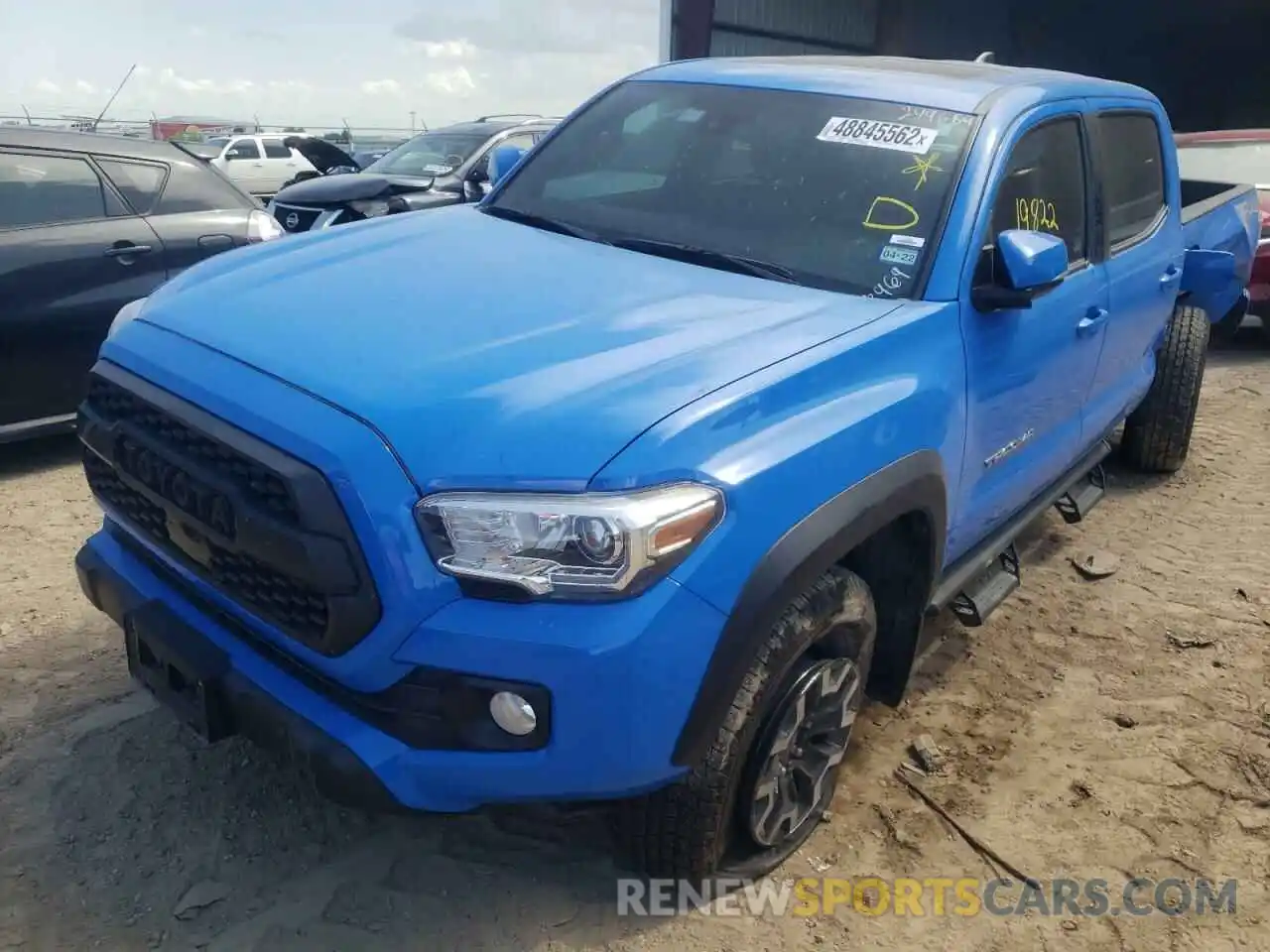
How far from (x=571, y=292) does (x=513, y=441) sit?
2.36 ft

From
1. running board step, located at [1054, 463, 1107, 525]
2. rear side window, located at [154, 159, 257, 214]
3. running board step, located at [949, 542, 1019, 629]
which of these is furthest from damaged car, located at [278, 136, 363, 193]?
running board step, located at [949, 542, 1019, 629]

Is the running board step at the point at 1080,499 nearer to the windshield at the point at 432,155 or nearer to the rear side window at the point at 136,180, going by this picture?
the rear side window at the point at 136,180

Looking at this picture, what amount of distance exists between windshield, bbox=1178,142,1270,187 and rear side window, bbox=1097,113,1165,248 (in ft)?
15.2

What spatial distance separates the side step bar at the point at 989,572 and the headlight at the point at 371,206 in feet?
18.7

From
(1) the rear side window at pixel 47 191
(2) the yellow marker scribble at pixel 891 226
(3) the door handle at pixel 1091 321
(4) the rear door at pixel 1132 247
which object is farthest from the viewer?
(1) the rear side window at pixel 47 191

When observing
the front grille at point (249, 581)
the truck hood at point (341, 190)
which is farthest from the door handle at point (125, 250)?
the truck hood at point (341, 190)

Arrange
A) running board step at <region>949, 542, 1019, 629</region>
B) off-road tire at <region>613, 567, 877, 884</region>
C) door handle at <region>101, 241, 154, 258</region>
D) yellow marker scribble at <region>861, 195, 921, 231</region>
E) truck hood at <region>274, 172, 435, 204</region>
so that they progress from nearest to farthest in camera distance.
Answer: off-road tire at <region>613, 567, 877, 884</region> → yellow marker scribble at <region>861, 195, 921, 231</region> → running board step at <region>949, 542, 1019, 629</region> → door handle at <region>101, 241, 154, 258</region> → truck hood at <region>274, 172, 435, 204</region>

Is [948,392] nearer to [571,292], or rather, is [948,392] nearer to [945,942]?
[571,292]

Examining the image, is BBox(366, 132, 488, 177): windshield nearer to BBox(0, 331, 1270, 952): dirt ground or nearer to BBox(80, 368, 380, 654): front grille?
BBox(0, 331, 1270, 952): dirt ground

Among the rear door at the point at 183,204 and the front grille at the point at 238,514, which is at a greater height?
the rear door at the point at 183,204

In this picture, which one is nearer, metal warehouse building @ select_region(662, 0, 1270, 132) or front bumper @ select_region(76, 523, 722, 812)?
front bumper @ select_region(76, 523, 722, 812)

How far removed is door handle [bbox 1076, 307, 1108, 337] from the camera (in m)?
3.46

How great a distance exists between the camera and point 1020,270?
2730 millimetres

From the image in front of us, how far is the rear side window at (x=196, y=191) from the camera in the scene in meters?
5.30
